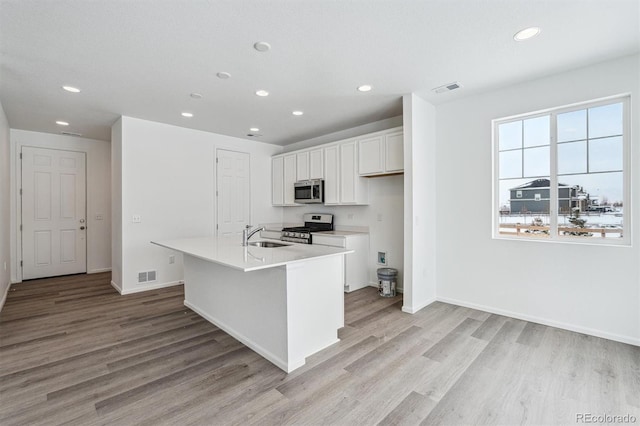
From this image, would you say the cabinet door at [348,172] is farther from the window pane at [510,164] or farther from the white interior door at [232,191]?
the white interior door at [232,191]

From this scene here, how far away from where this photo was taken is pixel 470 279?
3.64 m

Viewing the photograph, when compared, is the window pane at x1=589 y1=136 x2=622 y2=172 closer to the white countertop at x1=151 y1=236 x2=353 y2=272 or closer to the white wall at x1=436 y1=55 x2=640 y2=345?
the white wall at x1=436 y1=55 x2=640 y2=345

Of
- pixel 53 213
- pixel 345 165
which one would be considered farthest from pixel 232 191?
pixel 53 213

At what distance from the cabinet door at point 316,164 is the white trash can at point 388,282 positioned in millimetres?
1919

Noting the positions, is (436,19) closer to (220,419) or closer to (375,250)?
(220,419)

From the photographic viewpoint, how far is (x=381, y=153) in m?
4.17

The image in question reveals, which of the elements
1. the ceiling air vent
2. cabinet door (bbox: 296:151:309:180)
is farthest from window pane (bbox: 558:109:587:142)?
cabinet door (bbox: 296:151:309:180)

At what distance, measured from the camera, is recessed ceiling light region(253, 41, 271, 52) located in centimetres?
238

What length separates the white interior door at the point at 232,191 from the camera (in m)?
5.36

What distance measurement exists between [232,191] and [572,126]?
4894 mm

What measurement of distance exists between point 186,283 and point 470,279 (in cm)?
353

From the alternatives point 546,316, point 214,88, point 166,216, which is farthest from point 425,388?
point 166,216

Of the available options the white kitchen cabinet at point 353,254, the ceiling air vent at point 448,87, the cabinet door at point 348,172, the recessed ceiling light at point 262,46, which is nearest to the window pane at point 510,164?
the ceiling air vent at point 448,87

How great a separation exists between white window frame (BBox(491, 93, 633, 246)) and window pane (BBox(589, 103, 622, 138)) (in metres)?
0.04
